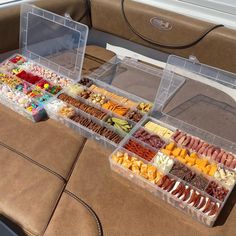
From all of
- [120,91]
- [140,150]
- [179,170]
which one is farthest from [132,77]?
[179,170]

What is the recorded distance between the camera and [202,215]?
107cm

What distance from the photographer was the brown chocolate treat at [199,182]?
115cm

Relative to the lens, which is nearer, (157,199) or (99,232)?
(99,232)

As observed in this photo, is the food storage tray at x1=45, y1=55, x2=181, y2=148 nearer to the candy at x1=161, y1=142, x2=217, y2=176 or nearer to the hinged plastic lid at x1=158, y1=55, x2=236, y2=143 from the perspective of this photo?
the hinged plastic lid at x1=158, y1=55, x2=236, y2=143

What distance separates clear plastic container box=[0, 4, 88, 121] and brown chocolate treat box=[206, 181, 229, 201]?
856 millimetres

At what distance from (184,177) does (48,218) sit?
1.70 feet

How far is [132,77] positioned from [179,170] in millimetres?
737

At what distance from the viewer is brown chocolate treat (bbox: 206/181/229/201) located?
1126 millimetres

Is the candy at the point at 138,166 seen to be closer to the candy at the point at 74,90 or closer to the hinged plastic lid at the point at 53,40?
the candy at the point at 74,90

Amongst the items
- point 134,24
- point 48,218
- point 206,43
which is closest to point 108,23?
point 134,24

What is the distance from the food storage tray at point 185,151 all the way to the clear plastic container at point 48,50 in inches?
19.6

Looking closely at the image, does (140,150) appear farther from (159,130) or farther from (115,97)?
(115,97)

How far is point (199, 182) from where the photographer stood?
1.17 metres

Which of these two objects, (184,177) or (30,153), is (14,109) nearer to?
(30,153)
